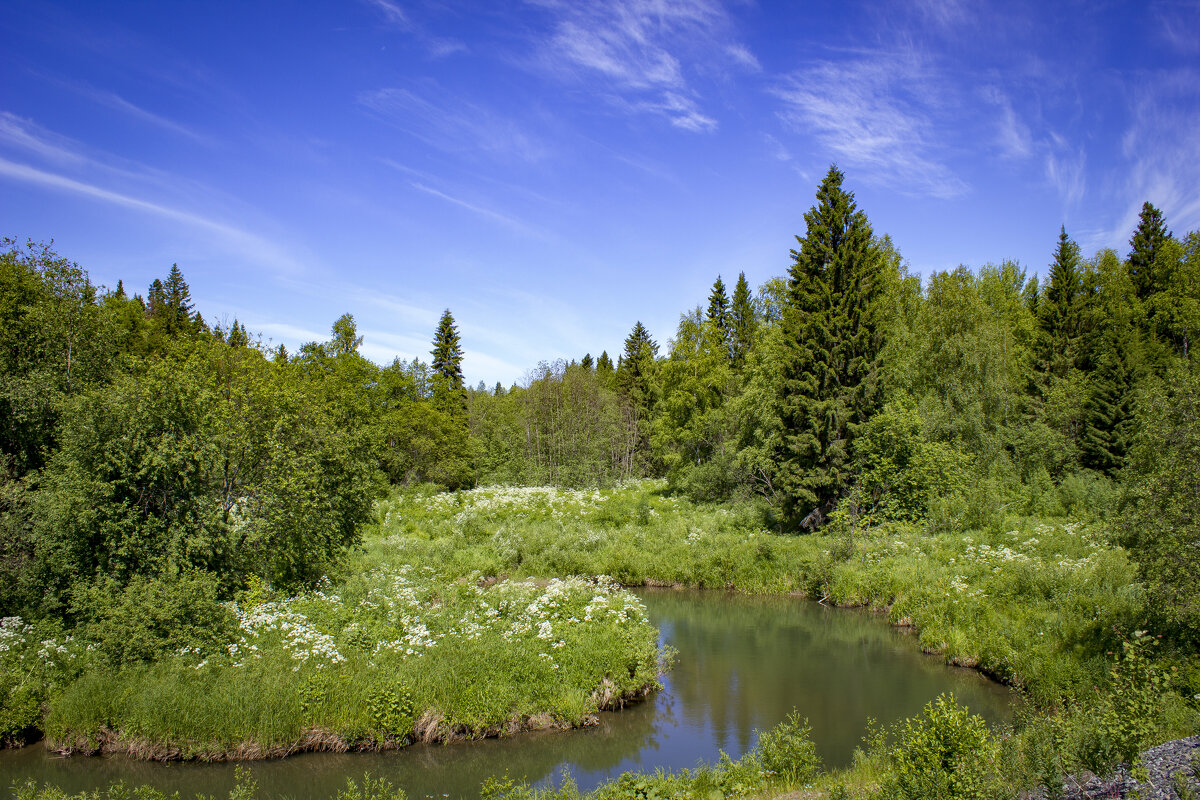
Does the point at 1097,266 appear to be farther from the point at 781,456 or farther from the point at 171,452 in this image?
the point at 171,452

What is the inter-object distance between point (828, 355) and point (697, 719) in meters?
21.9

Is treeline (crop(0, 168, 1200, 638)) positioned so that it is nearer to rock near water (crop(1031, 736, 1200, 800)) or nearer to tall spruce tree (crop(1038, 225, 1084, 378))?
tall spruce tree (crop(1038, 225, 1084, 378))

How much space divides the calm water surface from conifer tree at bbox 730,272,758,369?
3173 centimetres

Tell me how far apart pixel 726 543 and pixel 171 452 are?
71.3 ft

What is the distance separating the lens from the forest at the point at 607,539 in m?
12.7

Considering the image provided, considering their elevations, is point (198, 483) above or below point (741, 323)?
below

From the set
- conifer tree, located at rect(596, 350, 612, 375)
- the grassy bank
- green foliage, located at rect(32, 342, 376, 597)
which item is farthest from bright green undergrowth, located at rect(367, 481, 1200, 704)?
conifer tree, located at rect(596, 350, 612, 375)

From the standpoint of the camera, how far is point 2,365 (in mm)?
19719

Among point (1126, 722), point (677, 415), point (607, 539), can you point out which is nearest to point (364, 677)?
point (1126, 722)

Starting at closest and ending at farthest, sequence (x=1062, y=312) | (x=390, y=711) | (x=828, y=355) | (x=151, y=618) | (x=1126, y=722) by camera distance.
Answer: (x=1126, y=722) < (x=390, y=711) < (x=151, y=618) < (x=828, y=355) < (x=1062, y=312)

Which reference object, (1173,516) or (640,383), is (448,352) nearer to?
(640,383)

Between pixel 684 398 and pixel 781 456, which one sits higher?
pixel 684 398

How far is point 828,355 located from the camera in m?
33.5

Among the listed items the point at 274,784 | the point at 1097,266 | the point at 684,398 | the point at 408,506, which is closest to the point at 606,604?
the point at 274,784
